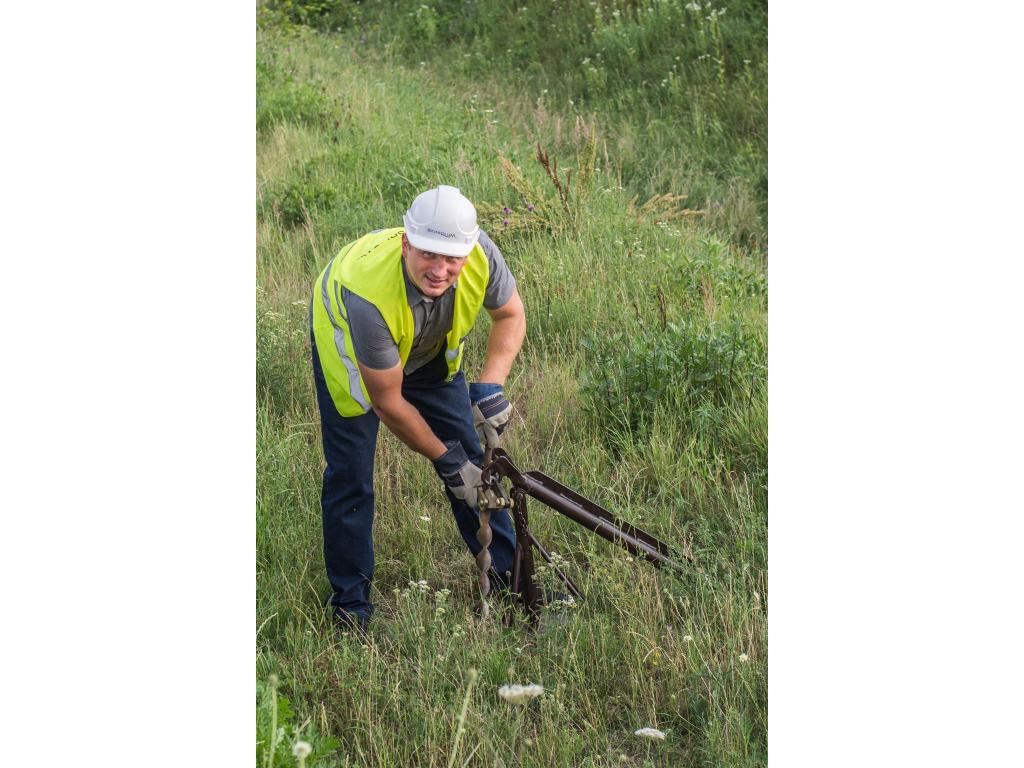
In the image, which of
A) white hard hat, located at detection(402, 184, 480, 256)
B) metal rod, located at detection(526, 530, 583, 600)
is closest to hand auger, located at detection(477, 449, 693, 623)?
metal rod, located at detection(526, 530, 583, 600)

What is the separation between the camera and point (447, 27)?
393 inches

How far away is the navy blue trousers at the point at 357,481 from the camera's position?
3.16 m

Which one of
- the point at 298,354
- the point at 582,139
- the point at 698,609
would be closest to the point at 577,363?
the point at 298,354

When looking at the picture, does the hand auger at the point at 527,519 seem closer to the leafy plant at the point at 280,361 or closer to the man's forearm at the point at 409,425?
the man's forearm at the point at 409,425

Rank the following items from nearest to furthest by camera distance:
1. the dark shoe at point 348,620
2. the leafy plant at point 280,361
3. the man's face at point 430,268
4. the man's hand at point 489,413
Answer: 1. the man's face at point 430,268
2. the man's hand at point 489,413
3. the dark shoe at point 348,620
4. the leafy plant at point 280,361

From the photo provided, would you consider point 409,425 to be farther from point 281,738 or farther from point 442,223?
point 281,738

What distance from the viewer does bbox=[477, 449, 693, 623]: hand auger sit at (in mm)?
2895

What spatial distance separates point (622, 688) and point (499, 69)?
7.11 meters

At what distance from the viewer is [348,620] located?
10.4 feet

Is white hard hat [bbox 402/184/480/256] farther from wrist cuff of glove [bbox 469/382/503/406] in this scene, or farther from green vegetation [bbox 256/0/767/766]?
green vegetation [bbox 256/0/767/766]

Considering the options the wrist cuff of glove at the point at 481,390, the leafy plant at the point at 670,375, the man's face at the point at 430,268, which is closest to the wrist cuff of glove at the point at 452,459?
the wrist cuff of glove at the point at 481,390

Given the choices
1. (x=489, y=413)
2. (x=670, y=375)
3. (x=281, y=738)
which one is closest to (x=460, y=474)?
(x=489, y=413)

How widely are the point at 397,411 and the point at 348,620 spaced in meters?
0.76

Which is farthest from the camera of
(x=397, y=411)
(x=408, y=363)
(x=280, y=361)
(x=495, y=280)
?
(x=280, y=361)
